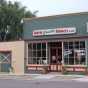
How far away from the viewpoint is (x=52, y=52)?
3925cm

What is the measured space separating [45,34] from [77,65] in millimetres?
4660

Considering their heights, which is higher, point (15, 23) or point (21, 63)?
point (15, 23)

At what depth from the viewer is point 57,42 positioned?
Answer: 38719mm

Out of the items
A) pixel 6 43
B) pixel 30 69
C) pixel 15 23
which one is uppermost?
pixel 15 23

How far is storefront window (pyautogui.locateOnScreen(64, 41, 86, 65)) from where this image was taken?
36156mm

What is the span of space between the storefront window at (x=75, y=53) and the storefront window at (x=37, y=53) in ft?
8.48

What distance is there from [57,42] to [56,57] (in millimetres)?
1484

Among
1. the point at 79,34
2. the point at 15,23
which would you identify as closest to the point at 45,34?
the point at 79,34

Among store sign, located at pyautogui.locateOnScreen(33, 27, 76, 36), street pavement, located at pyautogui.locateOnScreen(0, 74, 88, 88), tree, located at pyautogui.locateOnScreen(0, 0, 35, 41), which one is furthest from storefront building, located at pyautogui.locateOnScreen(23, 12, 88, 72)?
tree, located at pyautogui.locateOnScreen(0, 0, 35, 41)

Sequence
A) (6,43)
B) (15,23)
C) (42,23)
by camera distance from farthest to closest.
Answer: (15,23)
(6,43)
(42,23)

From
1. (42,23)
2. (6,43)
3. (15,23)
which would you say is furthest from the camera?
(15,23)

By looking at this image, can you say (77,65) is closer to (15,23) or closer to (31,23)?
(31,23)

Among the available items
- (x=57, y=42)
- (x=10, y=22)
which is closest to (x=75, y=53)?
(x=57, y=42)

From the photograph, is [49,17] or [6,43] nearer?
[49,17]
